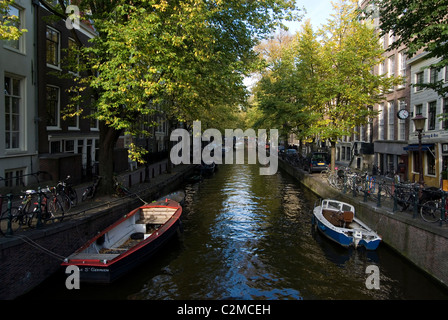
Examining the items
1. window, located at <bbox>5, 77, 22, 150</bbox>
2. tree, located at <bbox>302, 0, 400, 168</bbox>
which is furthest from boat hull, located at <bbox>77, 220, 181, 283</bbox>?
tree, located at <bbox>302, 0, 400, 168</bbox>

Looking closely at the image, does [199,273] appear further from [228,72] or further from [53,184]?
[53,184]

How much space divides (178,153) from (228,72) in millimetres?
29099

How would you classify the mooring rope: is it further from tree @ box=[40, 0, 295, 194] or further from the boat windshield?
the boat windshield

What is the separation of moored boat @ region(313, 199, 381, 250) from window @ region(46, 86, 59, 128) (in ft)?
53.3

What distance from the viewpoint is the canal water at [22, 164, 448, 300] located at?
8.99 metres

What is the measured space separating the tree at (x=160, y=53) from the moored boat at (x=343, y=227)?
6.86 m

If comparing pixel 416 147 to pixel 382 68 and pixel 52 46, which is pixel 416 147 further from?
pixel 52 46

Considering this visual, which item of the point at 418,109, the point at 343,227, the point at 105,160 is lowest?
the point at 343,227

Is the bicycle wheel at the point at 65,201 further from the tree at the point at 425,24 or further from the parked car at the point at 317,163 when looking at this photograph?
the parked car at the point at 317,163

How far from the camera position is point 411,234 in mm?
10797

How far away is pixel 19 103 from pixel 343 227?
16450 mm

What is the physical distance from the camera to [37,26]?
56.4ft

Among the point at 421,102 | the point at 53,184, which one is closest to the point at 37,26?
the point at 53,184

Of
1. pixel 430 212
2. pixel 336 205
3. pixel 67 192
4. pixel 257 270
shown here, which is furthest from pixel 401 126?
pixel 67 192
